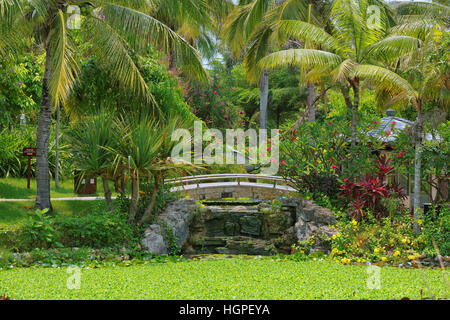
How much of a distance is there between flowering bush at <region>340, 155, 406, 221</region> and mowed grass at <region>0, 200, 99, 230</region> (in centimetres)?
658

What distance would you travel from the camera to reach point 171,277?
7.36 meters

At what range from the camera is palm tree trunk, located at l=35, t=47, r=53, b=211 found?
38.9 feet

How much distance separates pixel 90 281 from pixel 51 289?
672 millimetres

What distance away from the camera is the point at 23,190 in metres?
15.5

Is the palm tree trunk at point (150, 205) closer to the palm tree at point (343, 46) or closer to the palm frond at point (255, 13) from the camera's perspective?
the palm tree at point (343, 46)

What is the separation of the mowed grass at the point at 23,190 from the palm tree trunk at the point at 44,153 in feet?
10.7

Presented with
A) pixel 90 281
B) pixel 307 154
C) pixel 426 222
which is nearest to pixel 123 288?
pixel 90 281

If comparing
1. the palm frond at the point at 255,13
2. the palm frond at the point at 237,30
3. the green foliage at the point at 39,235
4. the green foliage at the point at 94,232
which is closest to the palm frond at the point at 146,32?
the green foliage at the point at 94,232

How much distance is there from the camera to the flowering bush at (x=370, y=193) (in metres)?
11.1

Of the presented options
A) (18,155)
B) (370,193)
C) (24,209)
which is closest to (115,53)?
(24,209)

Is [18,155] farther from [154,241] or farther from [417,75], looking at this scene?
[417,75]

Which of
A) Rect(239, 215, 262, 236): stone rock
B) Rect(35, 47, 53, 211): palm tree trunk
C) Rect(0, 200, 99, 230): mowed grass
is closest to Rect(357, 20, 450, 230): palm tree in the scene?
Rect(239, 215, 262, 236): stone rock

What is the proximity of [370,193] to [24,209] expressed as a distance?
849 cm

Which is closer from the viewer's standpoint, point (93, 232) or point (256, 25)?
point (93, 232)
